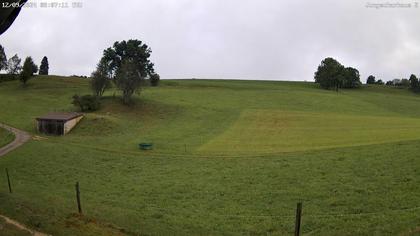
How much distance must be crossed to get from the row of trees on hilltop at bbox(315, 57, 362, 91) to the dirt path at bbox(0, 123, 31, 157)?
10581 centimetres

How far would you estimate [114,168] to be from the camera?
131 feet

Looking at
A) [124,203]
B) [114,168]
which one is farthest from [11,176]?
[124,203]

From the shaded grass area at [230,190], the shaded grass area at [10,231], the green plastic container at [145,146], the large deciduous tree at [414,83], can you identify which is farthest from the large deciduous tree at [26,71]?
the large deciduous tree at [414,83]

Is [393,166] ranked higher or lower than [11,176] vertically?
higher

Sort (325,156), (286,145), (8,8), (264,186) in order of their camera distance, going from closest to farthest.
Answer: (8,8) → (264,186) → (325,156) → (286,145)

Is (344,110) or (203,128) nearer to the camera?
(203,128)

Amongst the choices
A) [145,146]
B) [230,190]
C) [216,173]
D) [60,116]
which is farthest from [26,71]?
[230,190]

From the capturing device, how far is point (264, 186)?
3011 cm

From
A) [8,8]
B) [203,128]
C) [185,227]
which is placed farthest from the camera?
[203,128]

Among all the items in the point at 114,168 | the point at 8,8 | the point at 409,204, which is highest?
the point at 8,8

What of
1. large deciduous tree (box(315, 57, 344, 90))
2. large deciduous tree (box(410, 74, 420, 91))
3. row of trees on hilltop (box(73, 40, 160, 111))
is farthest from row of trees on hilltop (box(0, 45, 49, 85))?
large deciduous tree (box(410, 74, 420, 91))

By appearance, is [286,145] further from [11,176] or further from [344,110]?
[344,110]

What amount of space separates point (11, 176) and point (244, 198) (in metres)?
19.6

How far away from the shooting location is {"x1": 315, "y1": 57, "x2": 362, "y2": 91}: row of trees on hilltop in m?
141
